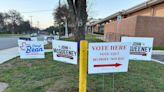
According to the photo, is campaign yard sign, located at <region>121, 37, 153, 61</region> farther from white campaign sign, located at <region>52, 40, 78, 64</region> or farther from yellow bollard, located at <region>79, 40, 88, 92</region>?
yellow bollard, located at <region>79, 40, 88, 92</region>

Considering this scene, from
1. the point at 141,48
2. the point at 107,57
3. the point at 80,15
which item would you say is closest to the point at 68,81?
the point at 107,57

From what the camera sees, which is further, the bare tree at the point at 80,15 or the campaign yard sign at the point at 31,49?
the campaign yard sign at the point at 31,49

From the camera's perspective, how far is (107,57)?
3.88 metres

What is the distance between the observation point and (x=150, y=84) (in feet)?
17.7

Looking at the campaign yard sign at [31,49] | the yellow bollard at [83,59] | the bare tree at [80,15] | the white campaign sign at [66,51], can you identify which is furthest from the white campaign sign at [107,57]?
the campaign yard sign at [31,49]

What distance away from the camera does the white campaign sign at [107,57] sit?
3.81m

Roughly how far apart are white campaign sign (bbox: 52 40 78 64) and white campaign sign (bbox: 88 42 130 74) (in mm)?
750

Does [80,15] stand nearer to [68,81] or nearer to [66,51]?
[66,51]

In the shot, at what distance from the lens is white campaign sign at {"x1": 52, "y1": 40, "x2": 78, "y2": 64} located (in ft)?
14.9

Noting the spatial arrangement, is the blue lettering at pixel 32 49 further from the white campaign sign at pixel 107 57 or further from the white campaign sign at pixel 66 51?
the white campaign sign at pixel 107 57

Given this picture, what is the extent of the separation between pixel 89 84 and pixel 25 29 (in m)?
98.4

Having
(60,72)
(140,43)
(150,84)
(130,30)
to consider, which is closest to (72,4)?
(60,72)

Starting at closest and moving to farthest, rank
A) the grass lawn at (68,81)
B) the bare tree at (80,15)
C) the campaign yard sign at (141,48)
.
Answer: the grass lawn at (68,81) → the campaign yard sign at (141,48) → the bare tree at (80,15)

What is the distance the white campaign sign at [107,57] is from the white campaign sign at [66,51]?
0.75 m
